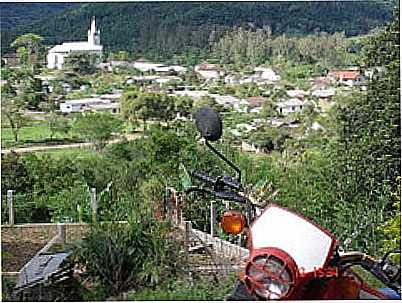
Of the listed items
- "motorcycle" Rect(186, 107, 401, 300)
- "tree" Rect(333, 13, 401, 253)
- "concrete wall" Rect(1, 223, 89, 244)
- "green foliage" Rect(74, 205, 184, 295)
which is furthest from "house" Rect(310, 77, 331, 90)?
"motorcycle" Rect(186, 107, 401, 300)

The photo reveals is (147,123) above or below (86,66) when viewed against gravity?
below

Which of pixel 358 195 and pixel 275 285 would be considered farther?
pixel 358 195

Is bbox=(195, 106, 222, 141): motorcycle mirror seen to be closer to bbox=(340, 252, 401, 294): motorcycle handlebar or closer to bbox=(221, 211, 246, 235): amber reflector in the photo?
bbox=(221, 211, 246, 235): amber reflector

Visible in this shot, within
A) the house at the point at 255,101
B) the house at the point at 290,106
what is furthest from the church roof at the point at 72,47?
the house at the point at 290,106

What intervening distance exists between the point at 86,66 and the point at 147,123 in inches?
12.4

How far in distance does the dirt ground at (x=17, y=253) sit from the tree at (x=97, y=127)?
1.49 feet

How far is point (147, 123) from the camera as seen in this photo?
11.1 feet

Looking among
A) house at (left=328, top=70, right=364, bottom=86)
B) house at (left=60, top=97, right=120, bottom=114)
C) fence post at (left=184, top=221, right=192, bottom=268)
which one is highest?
house at (left=328, top=70, right=364, bottom=86)

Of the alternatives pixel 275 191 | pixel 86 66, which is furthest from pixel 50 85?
pixel 275 191

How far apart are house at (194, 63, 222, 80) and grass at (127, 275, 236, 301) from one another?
766 mm

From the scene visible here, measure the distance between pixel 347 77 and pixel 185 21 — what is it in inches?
25.9

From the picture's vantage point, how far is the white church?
3.25 meters

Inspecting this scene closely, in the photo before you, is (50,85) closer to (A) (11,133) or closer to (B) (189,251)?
(A) (11,133)

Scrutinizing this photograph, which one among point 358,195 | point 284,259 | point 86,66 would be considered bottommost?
point 358,195
